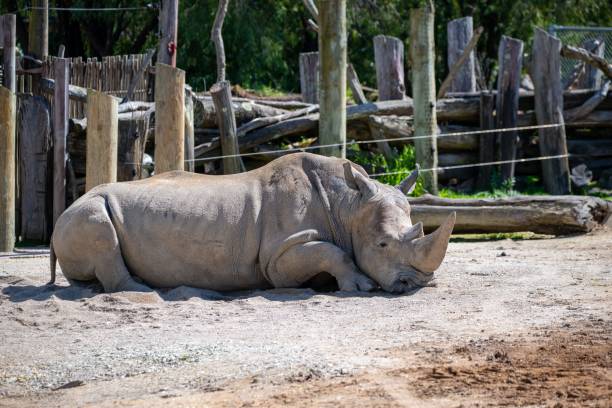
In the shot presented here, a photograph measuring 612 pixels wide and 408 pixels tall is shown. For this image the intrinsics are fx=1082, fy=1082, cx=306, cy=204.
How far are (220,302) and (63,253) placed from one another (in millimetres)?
1597

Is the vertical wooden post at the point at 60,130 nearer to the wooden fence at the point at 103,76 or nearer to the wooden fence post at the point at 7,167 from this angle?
the wooden fence post at the point at 7,167

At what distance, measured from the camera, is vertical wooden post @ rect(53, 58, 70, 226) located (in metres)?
12.5

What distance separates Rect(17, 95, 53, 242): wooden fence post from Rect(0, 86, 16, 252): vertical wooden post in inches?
31.8

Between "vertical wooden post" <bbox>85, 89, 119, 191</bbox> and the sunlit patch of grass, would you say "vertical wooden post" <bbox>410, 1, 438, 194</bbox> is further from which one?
"vertical wooden post" <bbox>85, 89, 119, 191</bbox>

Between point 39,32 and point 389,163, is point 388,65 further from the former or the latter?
point 39,32

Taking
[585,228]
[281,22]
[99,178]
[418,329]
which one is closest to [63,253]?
[99,178]

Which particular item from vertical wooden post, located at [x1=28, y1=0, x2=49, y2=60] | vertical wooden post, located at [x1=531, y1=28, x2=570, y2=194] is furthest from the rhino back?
vertical wooden post, located at [x1=531, y1=28, x2=570, y2=194]

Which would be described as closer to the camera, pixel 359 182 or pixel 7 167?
pixel 359 182

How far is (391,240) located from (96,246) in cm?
248

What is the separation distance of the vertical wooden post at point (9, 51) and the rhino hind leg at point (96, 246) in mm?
4024

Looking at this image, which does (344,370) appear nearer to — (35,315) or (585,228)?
(35,315)

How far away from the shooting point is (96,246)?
9.10 metres

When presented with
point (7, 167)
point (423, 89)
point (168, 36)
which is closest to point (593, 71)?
point (423, 89)

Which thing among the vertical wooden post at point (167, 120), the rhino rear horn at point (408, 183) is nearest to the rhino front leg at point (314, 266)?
the rhino rear horn at point (408, 183)
